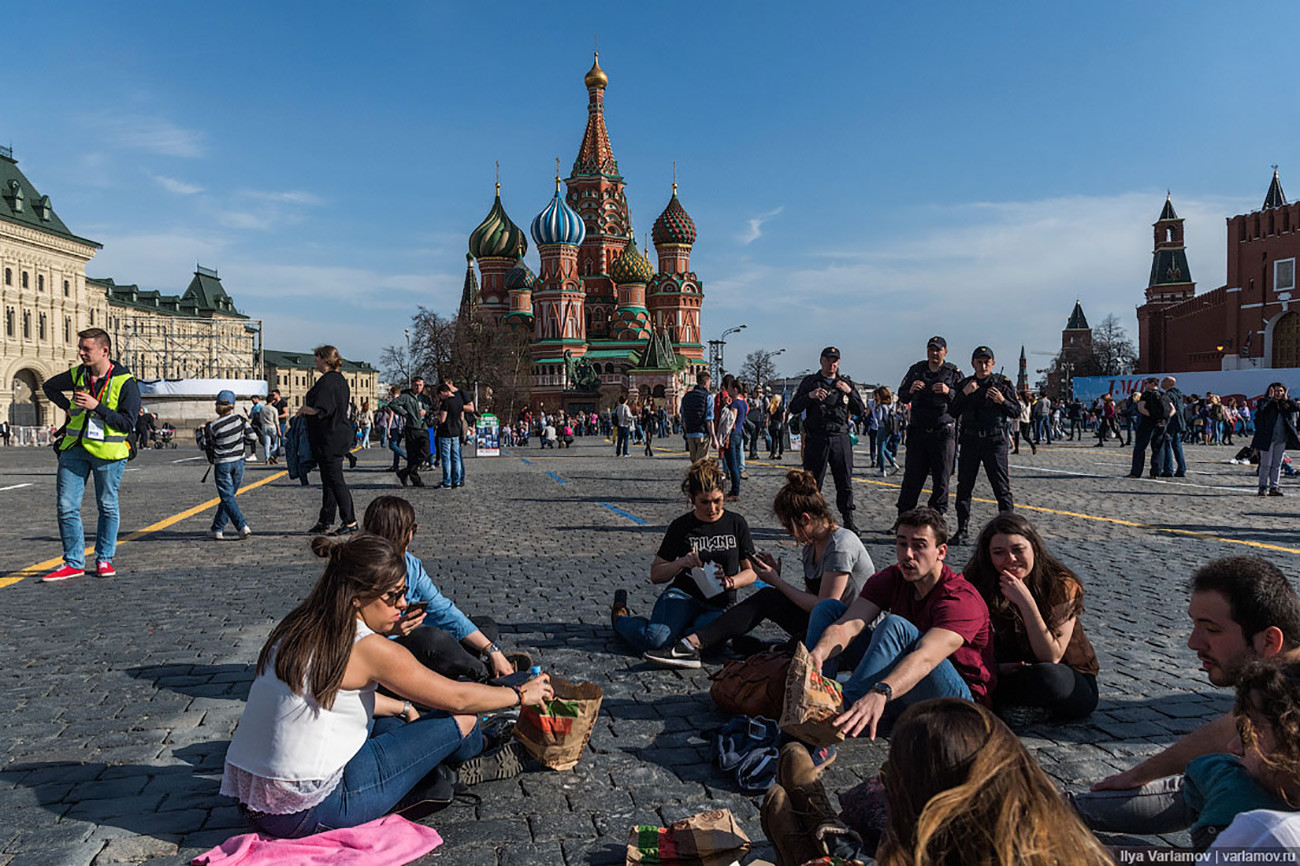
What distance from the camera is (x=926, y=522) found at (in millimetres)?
3936

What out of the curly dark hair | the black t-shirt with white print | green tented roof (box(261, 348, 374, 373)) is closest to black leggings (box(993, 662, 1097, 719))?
the black t-shirt with white print

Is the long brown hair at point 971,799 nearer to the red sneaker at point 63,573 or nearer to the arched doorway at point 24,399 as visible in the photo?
the red sneaker at point 63,573

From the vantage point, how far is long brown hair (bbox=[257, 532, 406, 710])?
2.90m

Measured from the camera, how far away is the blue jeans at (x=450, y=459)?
1639 cm

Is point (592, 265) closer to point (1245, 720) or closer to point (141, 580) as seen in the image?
point (141, 580)

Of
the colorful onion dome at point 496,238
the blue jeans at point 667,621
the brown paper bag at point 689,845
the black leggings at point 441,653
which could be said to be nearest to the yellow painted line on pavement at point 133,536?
the black leggings at point 441,653

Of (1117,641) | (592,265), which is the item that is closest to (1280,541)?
(1117,641)

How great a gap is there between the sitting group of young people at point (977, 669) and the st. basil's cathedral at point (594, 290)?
76.5m

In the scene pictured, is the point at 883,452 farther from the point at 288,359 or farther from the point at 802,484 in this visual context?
the point at 288,359

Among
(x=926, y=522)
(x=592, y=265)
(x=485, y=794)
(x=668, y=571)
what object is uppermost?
(x=592, y=265)

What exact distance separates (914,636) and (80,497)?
6.73 meters

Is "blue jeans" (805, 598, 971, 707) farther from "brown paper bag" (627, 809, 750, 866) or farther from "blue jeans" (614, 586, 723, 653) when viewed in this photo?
"blue jeans" (614, 586, 723, 653)

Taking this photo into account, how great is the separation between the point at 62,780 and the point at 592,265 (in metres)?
89.0

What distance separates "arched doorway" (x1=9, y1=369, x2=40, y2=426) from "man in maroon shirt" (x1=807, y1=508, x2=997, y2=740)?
78402mm
